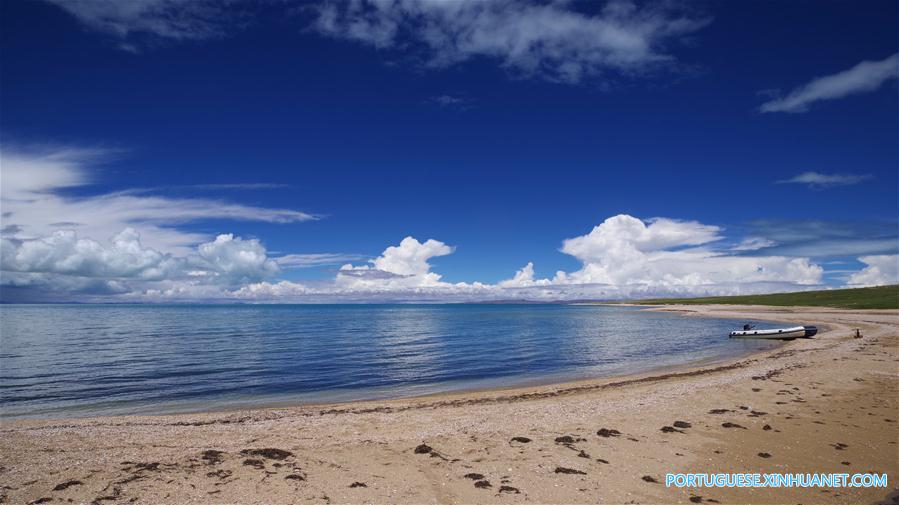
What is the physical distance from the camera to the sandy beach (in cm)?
1146

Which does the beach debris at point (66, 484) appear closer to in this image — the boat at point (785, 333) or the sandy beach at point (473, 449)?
the sandy beach at point (473, 449)

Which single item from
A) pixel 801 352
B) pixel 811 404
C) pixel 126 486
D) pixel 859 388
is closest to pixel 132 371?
pixel 126 486

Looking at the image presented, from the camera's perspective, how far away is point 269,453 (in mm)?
14375

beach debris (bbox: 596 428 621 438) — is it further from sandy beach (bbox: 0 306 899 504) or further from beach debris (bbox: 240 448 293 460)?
beach debris (bbox: 240 448 293 460)

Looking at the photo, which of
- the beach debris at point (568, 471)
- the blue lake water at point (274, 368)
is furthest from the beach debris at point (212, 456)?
the blue lake water at point (274, 368)

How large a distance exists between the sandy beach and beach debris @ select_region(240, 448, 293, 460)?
0.11 feet

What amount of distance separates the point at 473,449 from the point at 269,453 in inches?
260

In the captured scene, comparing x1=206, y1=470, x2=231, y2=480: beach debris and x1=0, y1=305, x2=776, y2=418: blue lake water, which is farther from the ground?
x1=206, y1=470, x2=231, y2=480: beach debris

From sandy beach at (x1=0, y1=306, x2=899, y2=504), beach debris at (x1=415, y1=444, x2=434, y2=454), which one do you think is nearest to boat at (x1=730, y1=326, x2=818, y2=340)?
sandy beach at (x1=0, y1=306, x2=899, y2=504)

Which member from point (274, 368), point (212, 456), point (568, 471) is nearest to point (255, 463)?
point (212, 456)

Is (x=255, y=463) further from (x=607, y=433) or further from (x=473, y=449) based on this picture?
(x=607, y=433)

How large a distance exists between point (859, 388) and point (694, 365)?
15691 mm

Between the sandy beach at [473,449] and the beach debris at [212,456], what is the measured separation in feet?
0.24

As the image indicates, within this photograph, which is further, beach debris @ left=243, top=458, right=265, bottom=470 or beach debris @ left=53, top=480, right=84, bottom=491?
beach debris @ left=243, top=458, right=265, bottom=470
